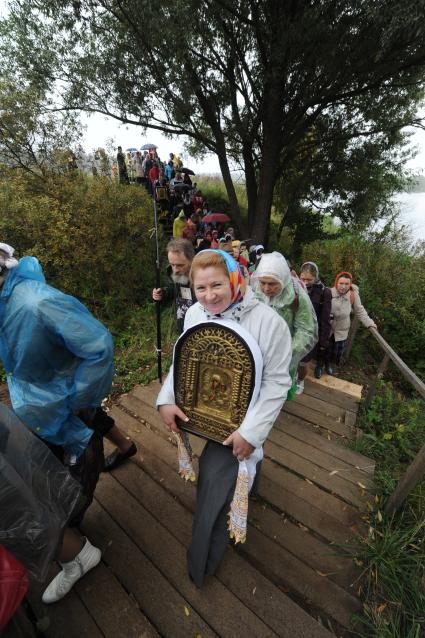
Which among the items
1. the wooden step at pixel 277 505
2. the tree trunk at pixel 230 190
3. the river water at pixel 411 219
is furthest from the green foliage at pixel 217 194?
the wooden step at pixel 277 505

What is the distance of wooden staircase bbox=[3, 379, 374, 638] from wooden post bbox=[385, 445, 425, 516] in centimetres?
20

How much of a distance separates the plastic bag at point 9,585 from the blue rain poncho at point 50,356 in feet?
1.96

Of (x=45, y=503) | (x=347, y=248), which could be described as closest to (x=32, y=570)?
(x=45, y=503)

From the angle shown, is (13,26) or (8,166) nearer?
(8,166)

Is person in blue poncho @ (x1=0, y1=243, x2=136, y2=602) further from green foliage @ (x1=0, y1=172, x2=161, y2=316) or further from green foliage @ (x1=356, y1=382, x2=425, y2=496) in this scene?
green foliage @ (x1=0, y1=172, x2=161, y2=316)

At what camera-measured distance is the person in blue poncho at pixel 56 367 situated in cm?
145

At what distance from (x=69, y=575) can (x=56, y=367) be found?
4.04ft

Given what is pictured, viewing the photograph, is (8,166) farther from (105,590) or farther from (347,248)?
(347,248)

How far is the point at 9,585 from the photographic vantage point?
106 centimetres

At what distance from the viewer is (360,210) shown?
10.7m

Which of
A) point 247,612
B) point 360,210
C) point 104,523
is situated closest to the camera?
point 247,612

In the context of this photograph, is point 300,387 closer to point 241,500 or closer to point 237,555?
point 237,555

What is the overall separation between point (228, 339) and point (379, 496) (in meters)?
2.03

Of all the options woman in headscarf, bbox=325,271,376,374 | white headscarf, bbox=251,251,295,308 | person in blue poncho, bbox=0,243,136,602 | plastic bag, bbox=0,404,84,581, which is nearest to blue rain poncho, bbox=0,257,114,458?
person in blue poncho, bbox=0,243,136,602
